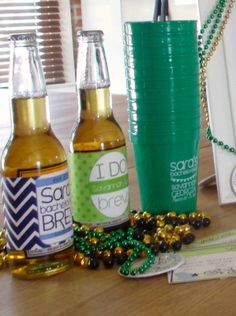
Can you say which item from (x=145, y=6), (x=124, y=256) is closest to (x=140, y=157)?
(x=124, y=256)

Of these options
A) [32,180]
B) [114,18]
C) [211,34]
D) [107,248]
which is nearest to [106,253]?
[107,248]

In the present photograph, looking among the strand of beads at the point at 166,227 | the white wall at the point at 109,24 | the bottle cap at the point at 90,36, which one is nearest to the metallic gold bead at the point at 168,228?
the strand of beads at the point at 166,227

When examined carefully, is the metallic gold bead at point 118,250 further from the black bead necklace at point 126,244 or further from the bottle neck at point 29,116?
the bottle neck at point 29,116

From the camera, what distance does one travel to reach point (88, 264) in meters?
0.58

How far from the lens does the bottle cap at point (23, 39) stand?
0.55m

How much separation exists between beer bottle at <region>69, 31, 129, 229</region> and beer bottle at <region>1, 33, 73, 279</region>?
0.19 feet

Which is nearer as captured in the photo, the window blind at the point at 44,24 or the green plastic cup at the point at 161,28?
the green plastic cup at the point at 161,28

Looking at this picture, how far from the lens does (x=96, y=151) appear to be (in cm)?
62

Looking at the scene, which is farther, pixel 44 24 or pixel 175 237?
pixel 44 24

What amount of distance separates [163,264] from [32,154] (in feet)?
0.52

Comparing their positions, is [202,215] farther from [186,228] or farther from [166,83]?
[166,83]

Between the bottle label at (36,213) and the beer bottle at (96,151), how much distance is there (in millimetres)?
67

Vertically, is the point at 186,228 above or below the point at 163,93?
below

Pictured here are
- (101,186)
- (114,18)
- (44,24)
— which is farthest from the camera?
(44,24)
